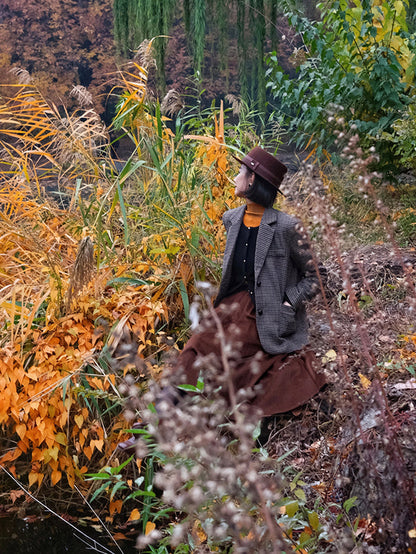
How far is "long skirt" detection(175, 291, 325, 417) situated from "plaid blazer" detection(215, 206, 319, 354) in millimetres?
58

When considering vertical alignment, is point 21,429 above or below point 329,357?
below

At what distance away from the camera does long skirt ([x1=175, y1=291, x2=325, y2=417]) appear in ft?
8.19

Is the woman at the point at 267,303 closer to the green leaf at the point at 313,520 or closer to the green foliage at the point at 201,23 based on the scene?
the green leaf at the point at 313,520

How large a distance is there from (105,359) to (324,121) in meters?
3.15

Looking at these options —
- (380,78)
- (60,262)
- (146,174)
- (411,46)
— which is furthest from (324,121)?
(60,262)

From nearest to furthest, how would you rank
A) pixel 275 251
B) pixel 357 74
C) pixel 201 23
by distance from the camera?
pixel 275 251 < pixel 357 74 < pixel 201 23

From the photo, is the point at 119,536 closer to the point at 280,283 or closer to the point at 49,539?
the point at 49,539

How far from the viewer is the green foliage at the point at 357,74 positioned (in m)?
4.57

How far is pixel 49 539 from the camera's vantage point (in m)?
2.62

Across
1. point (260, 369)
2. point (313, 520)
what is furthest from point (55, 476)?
point (313, 520)

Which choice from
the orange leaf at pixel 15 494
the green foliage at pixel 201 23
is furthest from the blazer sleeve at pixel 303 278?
the green foliage at pixel 201 23

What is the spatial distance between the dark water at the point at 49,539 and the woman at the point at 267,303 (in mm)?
815

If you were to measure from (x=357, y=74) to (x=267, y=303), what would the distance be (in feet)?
9.89

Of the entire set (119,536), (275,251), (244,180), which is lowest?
(119,536)
